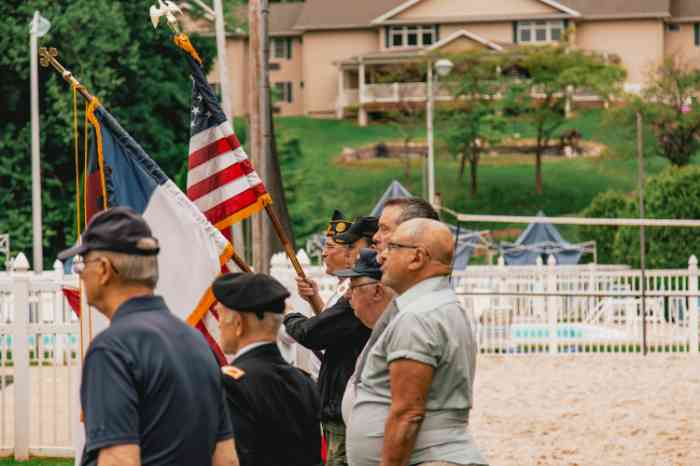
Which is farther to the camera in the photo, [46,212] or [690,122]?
[690,122]

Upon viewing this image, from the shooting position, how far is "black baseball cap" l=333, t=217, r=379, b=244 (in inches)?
281

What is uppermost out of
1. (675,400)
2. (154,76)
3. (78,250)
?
(154,76)

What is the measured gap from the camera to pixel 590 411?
15.7 m

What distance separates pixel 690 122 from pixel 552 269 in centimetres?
3052

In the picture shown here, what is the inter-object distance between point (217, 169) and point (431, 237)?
2.78m

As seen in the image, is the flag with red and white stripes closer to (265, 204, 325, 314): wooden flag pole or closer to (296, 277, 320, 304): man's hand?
(265, 204, 325, 314): wooden flag pole

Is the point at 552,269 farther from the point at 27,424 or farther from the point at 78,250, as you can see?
the point at 78,250

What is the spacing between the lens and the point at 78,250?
14.1 feet

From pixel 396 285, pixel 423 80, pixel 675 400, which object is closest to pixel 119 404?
pixel 396 285

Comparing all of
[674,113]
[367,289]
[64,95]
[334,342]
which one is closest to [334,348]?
[334,342]

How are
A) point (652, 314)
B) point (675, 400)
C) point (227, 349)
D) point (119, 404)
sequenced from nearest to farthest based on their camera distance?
point (119, 404)
point (227, 349)
point (675, 400)
point (652, 314)

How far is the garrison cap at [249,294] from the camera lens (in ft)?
16.0

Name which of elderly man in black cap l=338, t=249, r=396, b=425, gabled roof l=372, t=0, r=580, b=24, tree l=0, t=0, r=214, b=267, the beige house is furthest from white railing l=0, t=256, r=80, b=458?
gabled roof l=372, t=0, r=580, b=24

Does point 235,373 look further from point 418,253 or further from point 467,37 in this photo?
point 467,37
